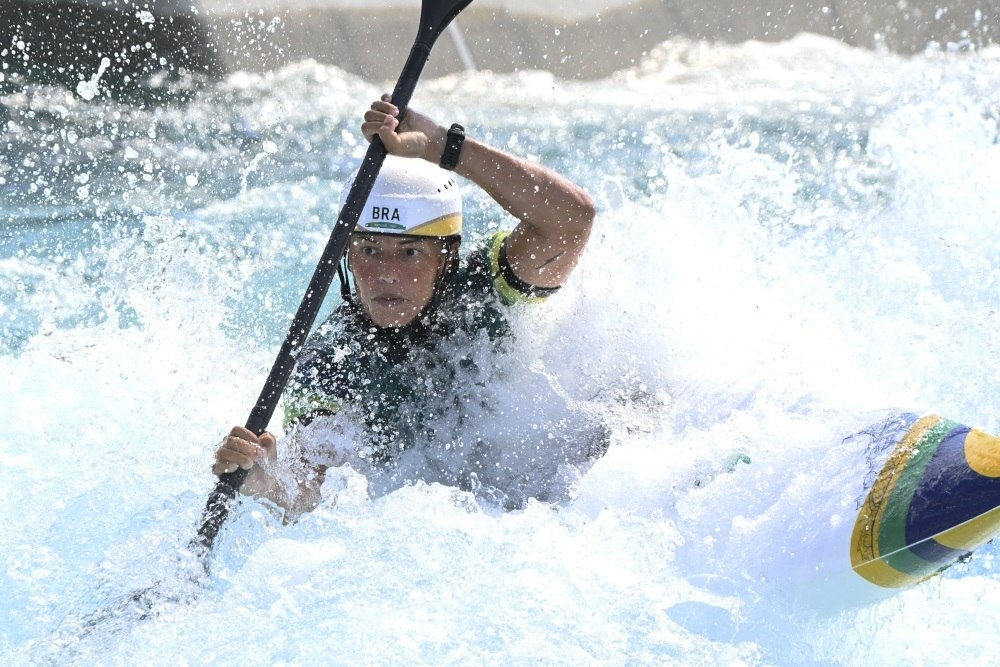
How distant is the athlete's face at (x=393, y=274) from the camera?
2.87 m

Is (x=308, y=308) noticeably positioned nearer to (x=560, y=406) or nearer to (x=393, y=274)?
(x=393, y=274)

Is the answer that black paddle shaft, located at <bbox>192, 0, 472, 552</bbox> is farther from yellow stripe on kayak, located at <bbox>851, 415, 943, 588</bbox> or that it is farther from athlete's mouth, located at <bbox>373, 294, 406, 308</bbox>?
yellow stripe on kayak, located at <bbox>851, 415, 943, 588</bbox>

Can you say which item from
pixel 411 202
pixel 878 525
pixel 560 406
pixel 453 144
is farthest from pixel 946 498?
pixel 411 202

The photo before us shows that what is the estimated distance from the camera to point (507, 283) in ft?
9.64

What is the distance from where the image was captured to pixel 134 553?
2658 mm

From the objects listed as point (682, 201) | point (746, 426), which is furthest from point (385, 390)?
point (682, 201)

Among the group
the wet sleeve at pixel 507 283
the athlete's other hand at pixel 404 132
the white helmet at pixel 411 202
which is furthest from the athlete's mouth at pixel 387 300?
the athlete's other hand at pixel 404 132

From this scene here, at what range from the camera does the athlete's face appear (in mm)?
2871

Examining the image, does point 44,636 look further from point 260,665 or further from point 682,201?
point 682,201

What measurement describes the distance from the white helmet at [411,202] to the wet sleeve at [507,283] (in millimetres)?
131

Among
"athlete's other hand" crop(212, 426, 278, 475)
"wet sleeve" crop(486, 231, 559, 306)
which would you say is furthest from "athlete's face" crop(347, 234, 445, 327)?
"athlete's other hand" crop(212, 426, 278, 475)

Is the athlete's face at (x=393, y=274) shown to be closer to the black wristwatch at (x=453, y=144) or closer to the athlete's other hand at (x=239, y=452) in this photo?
the black wristwatch at (x=453, y=144)

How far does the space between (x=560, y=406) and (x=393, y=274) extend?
0.63m

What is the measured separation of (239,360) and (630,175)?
3.14 m
